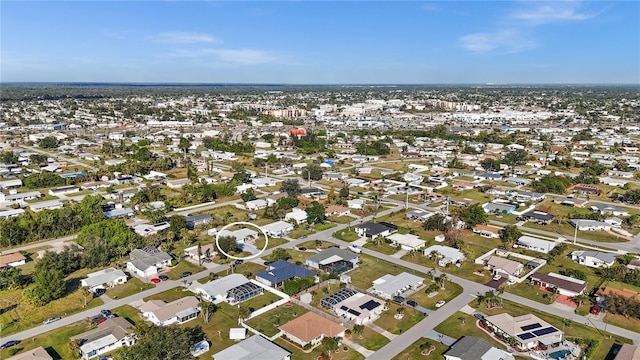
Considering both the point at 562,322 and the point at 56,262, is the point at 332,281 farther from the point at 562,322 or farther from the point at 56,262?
the point at 56,262

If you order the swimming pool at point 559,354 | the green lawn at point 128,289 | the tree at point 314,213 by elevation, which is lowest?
the green lawn at point 128,289

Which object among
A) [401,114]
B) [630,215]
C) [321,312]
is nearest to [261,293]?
[321,312]

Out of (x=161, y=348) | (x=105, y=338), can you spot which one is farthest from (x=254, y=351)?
(x=105, y=338)

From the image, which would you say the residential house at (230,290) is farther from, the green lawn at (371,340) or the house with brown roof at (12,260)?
the house with brown roof at (12,260)

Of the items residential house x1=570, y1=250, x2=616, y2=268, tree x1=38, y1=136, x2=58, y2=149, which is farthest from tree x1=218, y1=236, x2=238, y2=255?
tree x1=38, y1=136, x2=58, y2=149

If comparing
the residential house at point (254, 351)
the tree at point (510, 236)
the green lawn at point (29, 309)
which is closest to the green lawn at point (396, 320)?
the residential house at point (254, 351)
